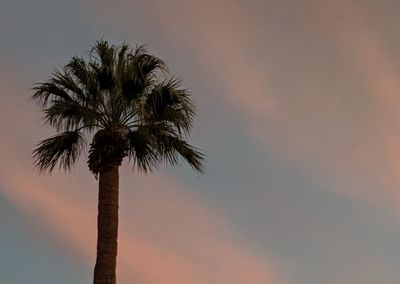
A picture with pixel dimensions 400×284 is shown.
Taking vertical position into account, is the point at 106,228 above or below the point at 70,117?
below

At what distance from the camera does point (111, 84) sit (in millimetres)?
20906

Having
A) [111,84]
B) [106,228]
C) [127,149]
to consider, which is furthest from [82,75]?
[106,228]

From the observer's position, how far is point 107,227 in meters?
19.4

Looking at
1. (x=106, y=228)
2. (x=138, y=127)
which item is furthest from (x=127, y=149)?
(x=106, y=228)

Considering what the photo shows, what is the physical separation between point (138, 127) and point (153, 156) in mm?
833

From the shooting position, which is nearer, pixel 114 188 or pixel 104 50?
pixel 114 188

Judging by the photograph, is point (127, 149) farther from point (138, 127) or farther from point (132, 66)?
point (132, 66)

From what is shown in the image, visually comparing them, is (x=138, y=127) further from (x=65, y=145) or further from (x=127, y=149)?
(x=65, y=145)

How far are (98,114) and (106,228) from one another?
3016mm

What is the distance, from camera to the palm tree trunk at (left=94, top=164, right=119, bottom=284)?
18922mm

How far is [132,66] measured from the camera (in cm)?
2122

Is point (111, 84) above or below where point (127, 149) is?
above

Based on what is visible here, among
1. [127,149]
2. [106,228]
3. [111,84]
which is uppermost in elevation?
[111,84]

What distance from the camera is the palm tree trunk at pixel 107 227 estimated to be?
18922 millimetres
